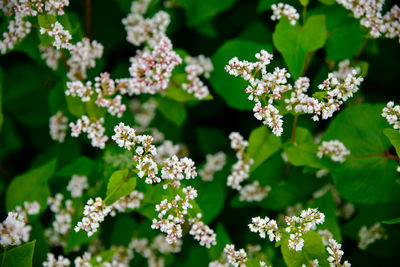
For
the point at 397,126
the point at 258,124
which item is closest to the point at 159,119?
the point at 258,124

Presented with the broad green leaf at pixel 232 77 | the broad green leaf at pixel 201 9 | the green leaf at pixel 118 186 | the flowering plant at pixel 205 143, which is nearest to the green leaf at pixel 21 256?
the flowering plant at pixel 205 143

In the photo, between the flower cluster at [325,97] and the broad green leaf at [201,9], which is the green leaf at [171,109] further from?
the flower cluster at [325,97]

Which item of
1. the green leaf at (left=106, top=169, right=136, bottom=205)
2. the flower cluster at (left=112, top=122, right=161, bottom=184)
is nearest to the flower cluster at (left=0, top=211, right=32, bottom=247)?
the green leaf at (left=106, top=169, right=136, bottom=205)

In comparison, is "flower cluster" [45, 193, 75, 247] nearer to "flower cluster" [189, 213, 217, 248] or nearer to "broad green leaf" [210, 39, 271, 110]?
"flower cluster" [189, 213, 217, 248]

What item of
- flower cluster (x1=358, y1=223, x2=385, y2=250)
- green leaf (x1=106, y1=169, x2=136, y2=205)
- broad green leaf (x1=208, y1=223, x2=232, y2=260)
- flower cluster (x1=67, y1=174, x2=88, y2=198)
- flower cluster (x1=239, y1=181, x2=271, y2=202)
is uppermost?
flower cluster (x1=239, y1=181, x2=271, y2=202)

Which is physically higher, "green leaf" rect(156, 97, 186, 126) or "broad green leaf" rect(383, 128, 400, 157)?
Result: "green leaf" rect(156, 97, 186, 126)

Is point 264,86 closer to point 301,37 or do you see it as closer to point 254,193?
point 301,37

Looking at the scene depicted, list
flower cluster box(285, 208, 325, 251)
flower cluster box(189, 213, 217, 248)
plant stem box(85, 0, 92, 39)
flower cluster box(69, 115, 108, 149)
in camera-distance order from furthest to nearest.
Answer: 1. plant stem box(85, 0, 92, 39)
2. flower cluster box(69, 115, 108, 149)
3. flower cluster box(189, 213, 217, 248)
4. flower cluster box(285, 208, 325, 251)
